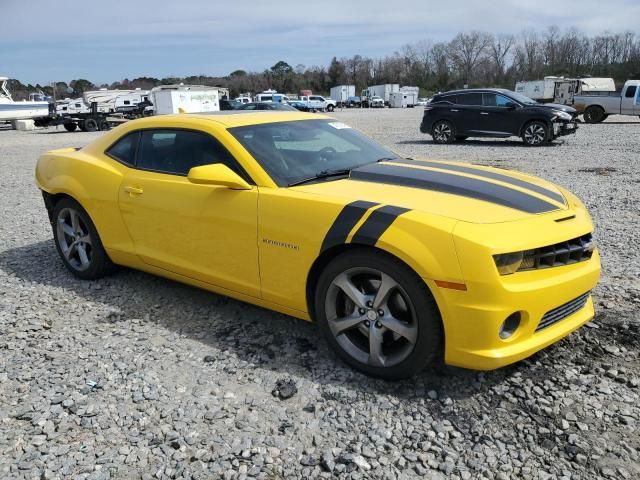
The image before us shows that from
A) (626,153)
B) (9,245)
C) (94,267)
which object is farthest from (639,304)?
(626,153)

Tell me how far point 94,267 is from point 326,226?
2581mm

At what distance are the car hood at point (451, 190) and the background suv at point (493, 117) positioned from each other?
41.2ft

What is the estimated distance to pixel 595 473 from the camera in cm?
230

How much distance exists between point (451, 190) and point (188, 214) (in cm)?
174

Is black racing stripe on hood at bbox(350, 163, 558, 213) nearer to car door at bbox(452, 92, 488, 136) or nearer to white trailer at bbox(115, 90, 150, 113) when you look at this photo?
car door at bbox(452, 92, 488, 136)

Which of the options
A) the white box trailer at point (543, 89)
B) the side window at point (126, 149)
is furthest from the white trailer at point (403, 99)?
the side window at point (126, 149)

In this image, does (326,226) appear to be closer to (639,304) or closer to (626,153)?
(639,304)

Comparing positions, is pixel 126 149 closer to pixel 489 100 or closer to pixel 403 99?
pixel 489 100

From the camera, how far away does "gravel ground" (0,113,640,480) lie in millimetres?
2439

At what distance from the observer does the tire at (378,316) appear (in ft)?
9.02

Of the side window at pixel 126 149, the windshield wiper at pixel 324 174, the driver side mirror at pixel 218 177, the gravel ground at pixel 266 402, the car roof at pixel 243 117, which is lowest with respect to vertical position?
the gravel ground at pixel 266 402

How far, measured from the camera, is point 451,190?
317 centimetres

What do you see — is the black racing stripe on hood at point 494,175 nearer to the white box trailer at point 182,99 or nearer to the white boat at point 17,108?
the white box trailer at point 182,99

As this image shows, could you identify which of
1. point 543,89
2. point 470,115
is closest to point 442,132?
point 470,115
